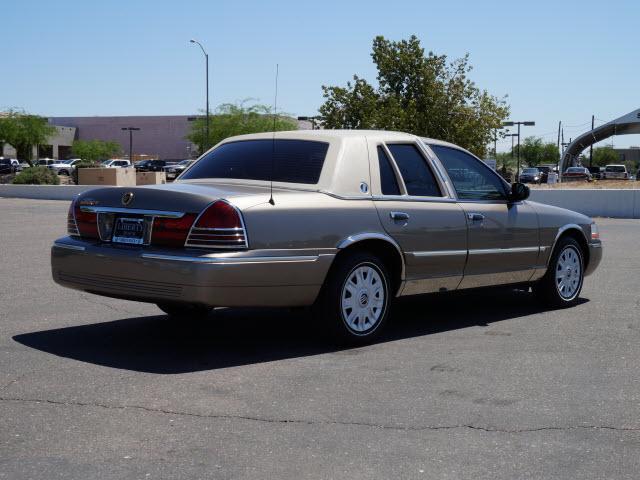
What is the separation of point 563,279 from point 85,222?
15.3ft

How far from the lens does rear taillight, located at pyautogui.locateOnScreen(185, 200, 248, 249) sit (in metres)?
6.23

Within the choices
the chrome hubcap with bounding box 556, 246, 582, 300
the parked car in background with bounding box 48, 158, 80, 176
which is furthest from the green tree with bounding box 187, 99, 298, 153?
the chrome hubcap with bounding box 556, 246, 582, 300

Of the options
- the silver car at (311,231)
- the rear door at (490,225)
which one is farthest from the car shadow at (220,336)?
the rear door at (490,225)

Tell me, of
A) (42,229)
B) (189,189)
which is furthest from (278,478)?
(42,229)

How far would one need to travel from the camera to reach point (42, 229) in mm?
20078

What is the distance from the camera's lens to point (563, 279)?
9156mm

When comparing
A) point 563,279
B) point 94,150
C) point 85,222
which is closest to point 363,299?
point 85,222

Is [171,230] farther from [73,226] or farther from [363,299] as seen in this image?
[363,299]

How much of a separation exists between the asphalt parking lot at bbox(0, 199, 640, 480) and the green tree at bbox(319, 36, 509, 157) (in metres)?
38.9

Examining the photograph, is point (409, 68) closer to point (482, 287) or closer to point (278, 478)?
point (482, 287)

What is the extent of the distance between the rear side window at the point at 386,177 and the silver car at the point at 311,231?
1cm

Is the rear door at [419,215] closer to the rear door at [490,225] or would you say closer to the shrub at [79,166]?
the rear door at [490,225]

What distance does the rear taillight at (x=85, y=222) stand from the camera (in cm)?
689

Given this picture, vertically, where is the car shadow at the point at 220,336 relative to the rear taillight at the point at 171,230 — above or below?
below
